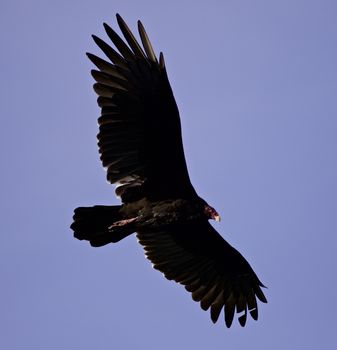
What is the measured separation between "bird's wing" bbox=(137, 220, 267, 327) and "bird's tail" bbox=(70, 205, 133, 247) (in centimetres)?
73

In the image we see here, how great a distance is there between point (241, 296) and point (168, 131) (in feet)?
7.85

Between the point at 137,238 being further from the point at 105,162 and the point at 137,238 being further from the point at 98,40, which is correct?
the point at 98,40

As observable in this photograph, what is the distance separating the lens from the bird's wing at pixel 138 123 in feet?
32.0

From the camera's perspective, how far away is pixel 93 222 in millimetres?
9719

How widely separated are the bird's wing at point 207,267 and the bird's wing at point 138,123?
816mm

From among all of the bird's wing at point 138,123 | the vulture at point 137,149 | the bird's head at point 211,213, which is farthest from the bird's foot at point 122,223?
the bird's head at point 211,213

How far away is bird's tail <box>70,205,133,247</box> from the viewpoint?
965 centimetres

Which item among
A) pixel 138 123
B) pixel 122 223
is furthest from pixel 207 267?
pixel 138 123

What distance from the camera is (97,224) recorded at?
974cm

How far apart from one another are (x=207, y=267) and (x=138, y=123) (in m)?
2.16

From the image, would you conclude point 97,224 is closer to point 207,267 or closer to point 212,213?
point 212,213

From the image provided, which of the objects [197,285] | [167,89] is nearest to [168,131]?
[167,89]

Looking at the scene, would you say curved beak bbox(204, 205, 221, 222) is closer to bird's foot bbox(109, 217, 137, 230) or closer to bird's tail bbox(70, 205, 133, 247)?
bird's foot bbox(109, 217, 137, 230)

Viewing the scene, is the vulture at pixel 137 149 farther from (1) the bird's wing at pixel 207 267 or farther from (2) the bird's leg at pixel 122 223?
(1) the bird's wing at pixel 207 267
